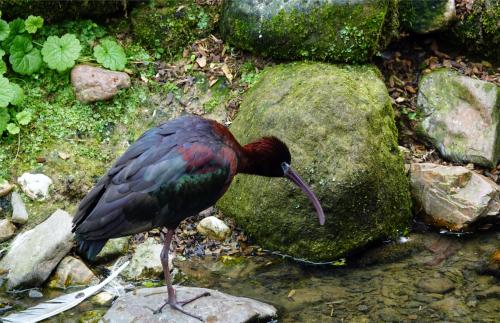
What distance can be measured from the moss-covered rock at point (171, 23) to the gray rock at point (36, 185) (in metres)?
2.01

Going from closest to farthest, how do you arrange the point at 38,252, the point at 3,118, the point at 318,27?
the point at 38,252 < the point at 3,118 < the point at 318,27

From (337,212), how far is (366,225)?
30 cm

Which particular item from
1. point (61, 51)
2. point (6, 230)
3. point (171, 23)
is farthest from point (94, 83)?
point (6, 230)

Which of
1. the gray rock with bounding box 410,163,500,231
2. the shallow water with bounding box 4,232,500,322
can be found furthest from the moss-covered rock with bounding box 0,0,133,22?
the gray rock with bounding box 410,163,500,231

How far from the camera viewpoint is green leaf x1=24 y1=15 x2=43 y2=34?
24.4 ft

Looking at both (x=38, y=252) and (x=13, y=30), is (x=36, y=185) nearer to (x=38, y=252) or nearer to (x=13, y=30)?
(x=38, y=252)

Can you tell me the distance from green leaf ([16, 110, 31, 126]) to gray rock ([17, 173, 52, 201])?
0.60 meters

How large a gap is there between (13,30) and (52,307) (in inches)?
123

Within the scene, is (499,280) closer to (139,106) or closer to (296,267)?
(296,267)

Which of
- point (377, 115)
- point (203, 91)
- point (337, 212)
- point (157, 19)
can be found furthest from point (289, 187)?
point (157, 19)

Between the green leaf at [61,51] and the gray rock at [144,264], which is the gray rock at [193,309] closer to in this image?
the gray rock at [144,264]

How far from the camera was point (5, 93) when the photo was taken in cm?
698

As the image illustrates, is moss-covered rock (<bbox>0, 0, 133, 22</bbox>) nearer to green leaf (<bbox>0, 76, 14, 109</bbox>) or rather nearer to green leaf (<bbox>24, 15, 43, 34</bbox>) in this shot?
green leaf (<bbox>24, 15, 43, 34</bbox>)

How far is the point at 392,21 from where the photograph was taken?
7.45 m
